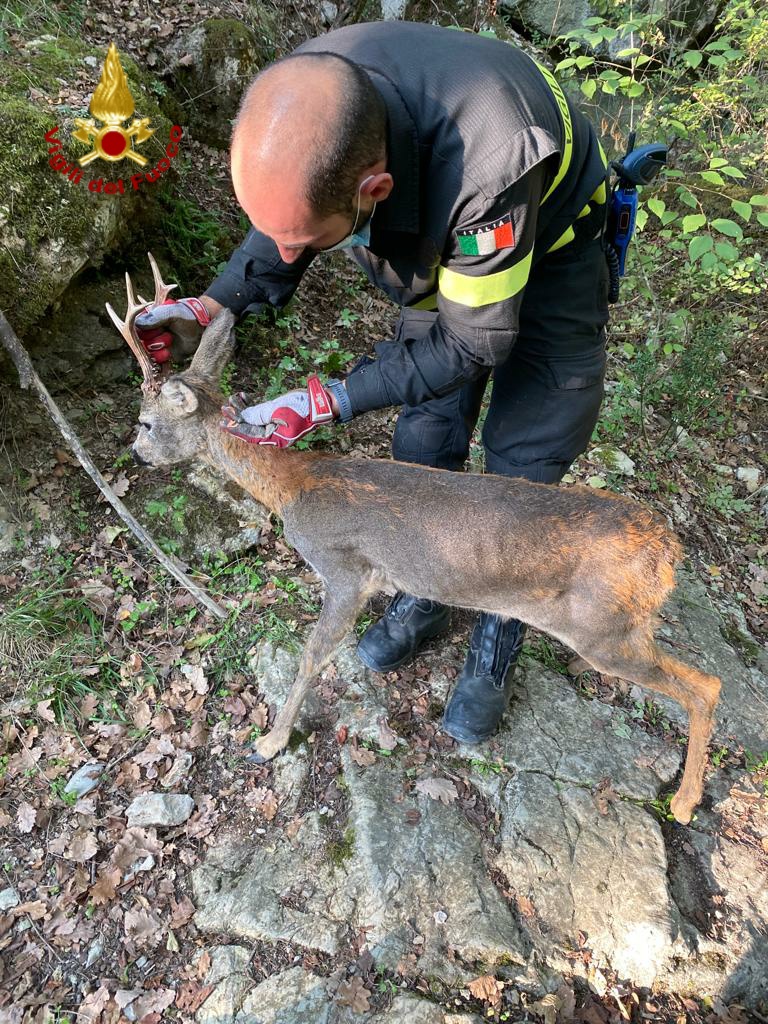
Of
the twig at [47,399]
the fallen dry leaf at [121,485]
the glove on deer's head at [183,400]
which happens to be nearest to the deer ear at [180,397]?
the glove on deer's head at [183,400]

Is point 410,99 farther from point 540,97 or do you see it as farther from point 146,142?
point 146,142

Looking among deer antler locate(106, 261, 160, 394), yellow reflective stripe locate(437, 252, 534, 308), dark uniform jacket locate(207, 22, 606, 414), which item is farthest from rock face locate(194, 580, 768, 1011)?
yellow reflective stripe locate(437, 252, 534, 308)

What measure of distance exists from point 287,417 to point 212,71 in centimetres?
535

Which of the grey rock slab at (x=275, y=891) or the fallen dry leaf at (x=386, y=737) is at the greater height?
the fallen dry leaf at (x=386, y=737)

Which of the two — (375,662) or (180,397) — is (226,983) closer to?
(375,662)

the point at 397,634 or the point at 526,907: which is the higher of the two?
the point at 397,634

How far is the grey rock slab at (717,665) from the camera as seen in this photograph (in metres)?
4.54

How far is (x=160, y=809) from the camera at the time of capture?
377cm

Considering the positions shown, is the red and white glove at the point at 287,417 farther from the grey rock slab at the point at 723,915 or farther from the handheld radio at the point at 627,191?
the grey rock slab at the point at 723,915

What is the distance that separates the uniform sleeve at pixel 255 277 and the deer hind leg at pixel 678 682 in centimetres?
264

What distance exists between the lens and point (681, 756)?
428 cm

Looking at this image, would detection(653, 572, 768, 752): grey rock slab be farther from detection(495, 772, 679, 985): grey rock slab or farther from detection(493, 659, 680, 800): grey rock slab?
detection(495, 772, 679, 985): grey rock slab

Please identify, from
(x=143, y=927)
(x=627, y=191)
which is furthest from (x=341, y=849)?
(x=627, y=191)

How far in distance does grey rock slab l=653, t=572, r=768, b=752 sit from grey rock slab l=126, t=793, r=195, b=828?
3252 millimetres
